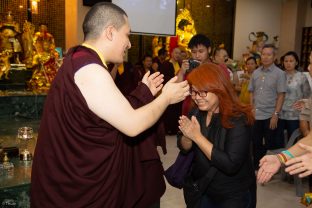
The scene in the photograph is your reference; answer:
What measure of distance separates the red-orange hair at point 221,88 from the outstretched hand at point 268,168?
0.22m

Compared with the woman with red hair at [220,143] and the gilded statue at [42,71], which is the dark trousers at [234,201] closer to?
the woman with red hair at [220,143]

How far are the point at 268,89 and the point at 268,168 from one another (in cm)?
237

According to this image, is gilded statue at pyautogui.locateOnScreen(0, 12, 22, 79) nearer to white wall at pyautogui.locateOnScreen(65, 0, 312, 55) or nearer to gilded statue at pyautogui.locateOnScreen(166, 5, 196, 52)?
gilded statue at pyautogui.locateOnScreen(166, 5, 196, 52)

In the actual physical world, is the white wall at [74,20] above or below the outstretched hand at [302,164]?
above

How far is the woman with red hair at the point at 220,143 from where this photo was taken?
5.53ft

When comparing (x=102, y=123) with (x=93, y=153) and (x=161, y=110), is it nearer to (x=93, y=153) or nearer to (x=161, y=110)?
(x=93, y=153)

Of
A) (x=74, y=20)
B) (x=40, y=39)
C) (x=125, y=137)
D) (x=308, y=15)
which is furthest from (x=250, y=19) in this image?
(x=125, y=137)

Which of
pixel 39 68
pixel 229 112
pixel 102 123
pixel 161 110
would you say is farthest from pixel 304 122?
pixel 39 68

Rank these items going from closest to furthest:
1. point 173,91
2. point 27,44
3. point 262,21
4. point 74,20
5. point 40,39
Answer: point 173,91
point 27,44
point 40,39
point 74,20
point 262,21

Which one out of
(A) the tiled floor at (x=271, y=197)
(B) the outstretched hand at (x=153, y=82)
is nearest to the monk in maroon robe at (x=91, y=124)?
(B) the outstretched hand at (x=153, y=82)

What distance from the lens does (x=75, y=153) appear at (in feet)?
4.47

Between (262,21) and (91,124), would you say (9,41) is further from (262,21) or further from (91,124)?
(262,21)

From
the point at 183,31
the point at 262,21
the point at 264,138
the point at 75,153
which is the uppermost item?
the point at 262,21

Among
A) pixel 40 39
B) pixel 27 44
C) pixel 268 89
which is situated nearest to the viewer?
pixel 268 89
